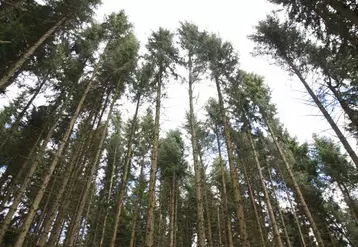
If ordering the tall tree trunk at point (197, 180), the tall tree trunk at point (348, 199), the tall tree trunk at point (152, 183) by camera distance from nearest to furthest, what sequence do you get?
the tall tree trunk at point (152, 183)
the tall tree trunk at point (197, 180)
the tall tree trunk at point (348, 199)

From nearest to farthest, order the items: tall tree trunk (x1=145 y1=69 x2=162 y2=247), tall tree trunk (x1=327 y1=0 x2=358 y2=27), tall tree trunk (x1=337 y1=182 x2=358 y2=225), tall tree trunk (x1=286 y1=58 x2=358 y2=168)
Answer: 1. tall tree trunk (x1=327 y1=0 x2=358 y2=27)
2. tall tree trunk (x1=145 y1=69 x2=162 y2=247)
3. tall tree trunk (x1=286 y1=58 x2=358 y2=168)
4. tall tree trunk (x1=337 y1=182 x2=358 y2=225)

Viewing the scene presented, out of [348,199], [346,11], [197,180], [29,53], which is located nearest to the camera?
[346,11]

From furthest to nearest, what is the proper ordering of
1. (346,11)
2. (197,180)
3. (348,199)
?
(348,199) → (197,180) → (346,11)

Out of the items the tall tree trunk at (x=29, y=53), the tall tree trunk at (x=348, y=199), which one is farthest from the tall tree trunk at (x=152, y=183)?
the tall tree trunk at (x=348, y=199)

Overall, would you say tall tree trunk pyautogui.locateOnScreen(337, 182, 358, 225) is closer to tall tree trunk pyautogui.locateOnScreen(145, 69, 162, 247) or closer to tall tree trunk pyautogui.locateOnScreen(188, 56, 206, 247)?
tall tree trunk pyautogui.locateOnScreen(188, 56, 206, 247)

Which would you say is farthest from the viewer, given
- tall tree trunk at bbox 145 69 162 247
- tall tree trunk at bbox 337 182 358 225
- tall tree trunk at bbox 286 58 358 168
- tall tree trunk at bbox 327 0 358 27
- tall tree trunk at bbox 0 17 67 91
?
tall tree trunk at bbox 337 182 358 225

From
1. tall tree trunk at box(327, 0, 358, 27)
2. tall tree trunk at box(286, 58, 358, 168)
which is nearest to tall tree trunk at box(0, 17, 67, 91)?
tall tree trunk at box(327, 0, 358, 27)

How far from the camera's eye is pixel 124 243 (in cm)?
1930

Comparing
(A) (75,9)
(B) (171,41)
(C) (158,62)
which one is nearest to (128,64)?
(C) (158,62)

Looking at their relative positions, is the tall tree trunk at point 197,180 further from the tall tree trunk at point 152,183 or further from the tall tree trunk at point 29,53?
the tall tree trunk at point 29,53

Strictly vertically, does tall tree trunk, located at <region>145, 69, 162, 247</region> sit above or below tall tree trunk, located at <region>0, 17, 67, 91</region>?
below

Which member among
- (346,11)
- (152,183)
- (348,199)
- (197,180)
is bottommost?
(152,183)

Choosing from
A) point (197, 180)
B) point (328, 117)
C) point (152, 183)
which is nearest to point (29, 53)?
point (152, 183)

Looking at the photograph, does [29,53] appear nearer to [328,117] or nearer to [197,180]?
[197,180]
